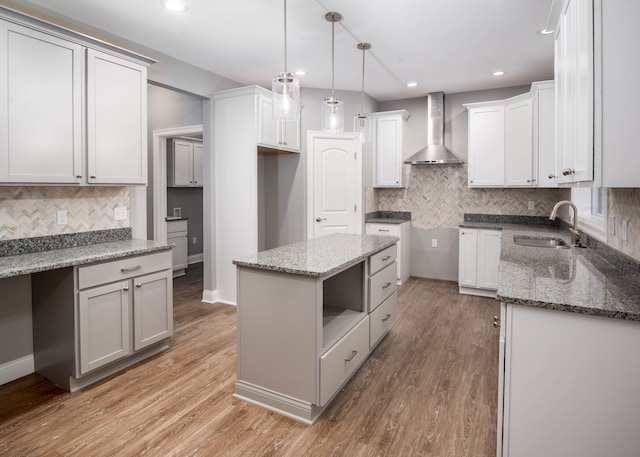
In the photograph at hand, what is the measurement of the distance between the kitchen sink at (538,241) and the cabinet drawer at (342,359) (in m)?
1.58

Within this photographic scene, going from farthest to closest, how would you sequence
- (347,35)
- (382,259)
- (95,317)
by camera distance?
(347,35), (382,259), (95,317)

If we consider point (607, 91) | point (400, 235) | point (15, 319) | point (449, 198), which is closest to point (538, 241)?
point (400, 235)

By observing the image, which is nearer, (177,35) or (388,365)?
(388,365)

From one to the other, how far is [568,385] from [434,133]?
4339 millimetres

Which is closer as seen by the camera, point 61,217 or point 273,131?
point 61,217

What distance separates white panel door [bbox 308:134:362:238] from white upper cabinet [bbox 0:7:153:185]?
93.5 inches

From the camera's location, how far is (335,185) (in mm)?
5133

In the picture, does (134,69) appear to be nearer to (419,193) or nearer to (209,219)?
(209,219)

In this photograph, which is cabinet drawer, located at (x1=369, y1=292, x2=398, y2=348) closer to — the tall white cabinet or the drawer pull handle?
the drawer pull handle

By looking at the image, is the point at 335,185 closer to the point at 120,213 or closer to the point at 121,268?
the point at 120,213

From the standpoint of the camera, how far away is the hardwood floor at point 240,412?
197cm

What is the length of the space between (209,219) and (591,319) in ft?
12.7

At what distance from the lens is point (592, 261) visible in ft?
7.49

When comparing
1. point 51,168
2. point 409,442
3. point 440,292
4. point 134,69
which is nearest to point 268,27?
point 134,69
